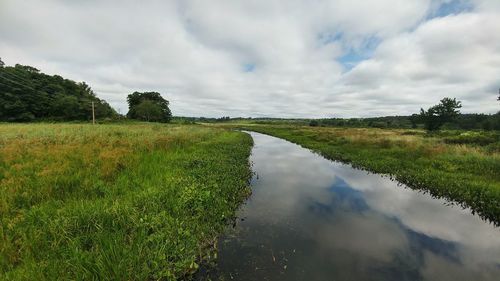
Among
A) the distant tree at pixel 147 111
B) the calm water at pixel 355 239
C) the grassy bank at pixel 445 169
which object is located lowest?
the calm water at pixel 355 239

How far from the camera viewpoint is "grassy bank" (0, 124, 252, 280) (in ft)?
15.9

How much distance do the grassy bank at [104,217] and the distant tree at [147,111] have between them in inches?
3469

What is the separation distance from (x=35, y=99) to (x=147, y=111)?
3411 centimetres

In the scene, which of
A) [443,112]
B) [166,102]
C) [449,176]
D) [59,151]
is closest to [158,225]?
[59,151]

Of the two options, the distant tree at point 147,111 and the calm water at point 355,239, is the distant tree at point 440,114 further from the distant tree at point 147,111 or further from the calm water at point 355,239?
the distant tree at point 147,111

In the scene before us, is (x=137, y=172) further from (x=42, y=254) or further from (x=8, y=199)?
(x=42, y=254)

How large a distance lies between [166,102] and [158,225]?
120 m

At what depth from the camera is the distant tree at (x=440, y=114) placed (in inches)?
2579

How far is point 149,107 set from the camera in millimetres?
95375

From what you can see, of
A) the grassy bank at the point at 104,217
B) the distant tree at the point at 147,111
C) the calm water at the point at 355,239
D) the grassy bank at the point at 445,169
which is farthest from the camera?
the distant tree at the point at 147,111

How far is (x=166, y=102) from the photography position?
118250 millimetres

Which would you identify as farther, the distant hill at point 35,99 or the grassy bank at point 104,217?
the distant hill at point 35,99

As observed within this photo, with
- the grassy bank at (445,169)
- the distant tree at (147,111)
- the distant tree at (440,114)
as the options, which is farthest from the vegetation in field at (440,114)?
the distant tree at (147,111)

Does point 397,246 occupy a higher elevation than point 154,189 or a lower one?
lower
